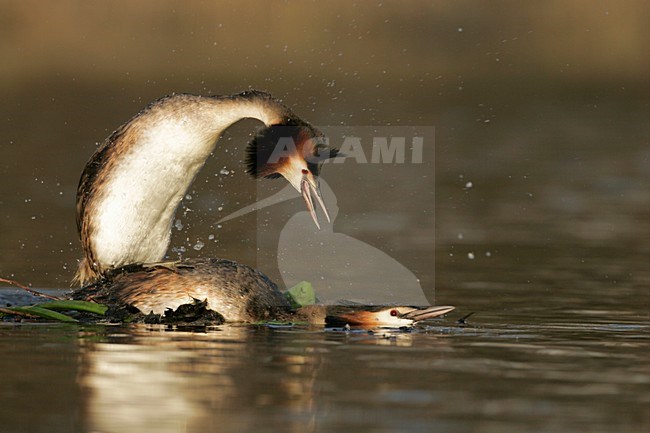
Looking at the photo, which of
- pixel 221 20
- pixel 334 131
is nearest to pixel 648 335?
pixel 334 131

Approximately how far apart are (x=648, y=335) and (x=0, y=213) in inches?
352

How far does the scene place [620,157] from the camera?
24156mm

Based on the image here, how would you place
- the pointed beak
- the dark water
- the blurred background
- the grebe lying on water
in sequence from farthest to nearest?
1. the blurred background
2. the grebe lying on water
3. the pointed beak
4. the dark water

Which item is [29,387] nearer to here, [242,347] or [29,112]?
[242,347]

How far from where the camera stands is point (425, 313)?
37.0 ft

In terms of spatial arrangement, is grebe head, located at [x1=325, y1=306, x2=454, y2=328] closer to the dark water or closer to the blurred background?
the dark water

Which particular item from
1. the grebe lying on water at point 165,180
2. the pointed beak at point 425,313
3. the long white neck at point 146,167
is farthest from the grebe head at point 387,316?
the long white neck at point 146,167

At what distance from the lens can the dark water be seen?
834 cm

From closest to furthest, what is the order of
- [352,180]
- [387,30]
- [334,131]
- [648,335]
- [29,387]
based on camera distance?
[29,387]
[648,335]
[352,180]
[334,131]
[387,30]

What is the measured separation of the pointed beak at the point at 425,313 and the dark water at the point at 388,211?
132mm

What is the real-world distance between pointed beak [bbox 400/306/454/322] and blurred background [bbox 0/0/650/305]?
1790 millimetres

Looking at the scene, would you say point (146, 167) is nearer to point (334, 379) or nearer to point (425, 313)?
point (425, 313)

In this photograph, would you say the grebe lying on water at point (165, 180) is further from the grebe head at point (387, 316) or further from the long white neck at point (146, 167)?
the grebe head at point (387, 316)

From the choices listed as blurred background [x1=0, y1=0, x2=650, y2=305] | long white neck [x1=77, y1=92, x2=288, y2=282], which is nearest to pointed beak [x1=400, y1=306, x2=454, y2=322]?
blurred background [x1=0, y1=0, x2=650, y2=305]
